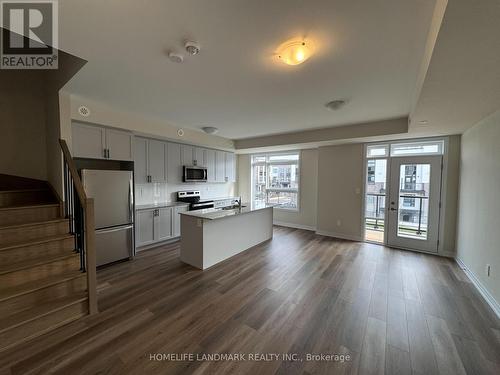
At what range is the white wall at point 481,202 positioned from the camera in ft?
8.04

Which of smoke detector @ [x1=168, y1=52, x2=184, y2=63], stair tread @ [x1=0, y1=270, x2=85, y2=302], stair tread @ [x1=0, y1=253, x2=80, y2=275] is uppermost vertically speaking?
smoke detector @ [x1=168, y1=52, x2=184, y2=63]

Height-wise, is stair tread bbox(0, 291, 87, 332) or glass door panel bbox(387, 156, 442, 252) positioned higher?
glass door panel bbox(387, 156, 442, 252)

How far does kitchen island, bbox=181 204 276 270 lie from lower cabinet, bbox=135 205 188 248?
1.10m

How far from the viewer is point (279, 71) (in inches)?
89.9

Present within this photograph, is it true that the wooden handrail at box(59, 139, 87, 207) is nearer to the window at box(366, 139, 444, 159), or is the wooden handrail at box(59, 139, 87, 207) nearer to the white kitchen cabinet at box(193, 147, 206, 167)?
the white kitchen cabinet at box(193, 147, 206, 167)

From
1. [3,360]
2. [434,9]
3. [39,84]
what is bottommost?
[3,360]

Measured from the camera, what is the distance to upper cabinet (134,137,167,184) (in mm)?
4279

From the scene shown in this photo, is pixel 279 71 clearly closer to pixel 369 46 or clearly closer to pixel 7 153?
pixel 369 46

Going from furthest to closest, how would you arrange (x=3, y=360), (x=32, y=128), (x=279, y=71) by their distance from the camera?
(x=32, y=128) → (x=279, y=71) → (x=3, y=360)

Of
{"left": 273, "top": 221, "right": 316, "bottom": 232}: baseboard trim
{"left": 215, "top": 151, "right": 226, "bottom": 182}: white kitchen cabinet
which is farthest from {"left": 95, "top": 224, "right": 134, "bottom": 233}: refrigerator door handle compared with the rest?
{"left": 273, "top": 221, "right": 316, "bottom": 232}: baseboard trim

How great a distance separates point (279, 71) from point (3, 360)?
356 cm

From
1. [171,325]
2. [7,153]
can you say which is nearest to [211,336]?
[171,325]

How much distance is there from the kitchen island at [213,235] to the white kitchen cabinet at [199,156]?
7.15ft

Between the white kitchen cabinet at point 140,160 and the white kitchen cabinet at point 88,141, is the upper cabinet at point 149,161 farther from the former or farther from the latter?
the white kitchen cabinet at point 88,141
